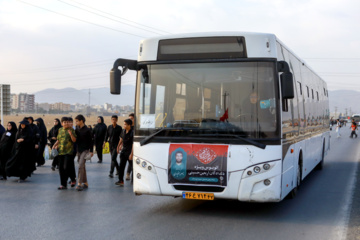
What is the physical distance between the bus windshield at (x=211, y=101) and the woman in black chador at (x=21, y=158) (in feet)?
19.8

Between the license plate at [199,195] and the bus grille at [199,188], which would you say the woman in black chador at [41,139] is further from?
the license plate at [199,195]

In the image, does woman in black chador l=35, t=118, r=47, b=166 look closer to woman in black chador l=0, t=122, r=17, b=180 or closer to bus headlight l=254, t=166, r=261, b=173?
woman in black chador l=0, t=122, r=17, b=180

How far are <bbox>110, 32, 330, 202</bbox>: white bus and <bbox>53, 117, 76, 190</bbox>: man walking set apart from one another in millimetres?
3607

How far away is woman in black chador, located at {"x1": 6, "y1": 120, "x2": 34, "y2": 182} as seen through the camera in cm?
1330

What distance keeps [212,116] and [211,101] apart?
245 millimetres

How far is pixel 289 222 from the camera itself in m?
7.73

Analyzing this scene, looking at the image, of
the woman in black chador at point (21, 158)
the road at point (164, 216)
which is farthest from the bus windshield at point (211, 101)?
the woman in black chador at point (21, 158)

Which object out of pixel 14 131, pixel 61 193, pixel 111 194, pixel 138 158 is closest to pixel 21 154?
pixel 14 131

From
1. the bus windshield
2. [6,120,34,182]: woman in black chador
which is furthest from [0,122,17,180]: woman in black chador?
the bus windshield

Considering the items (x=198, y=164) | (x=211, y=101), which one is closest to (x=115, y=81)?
(x=211, y=101)

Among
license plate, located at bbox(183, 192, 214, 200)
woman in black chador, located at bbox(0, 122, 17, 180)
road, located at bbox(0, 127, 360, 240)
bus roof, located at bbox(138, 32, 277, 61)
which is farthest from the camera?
woman in black chador, located at bbox(0, 122, 17, 180)

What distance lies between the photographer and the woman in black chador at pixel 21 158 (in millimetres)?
13305

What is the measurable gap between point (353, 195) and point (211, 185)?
4265 mm

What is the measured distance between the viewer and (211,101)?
26.3 ft
